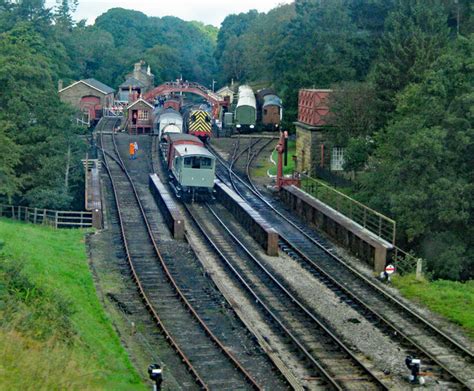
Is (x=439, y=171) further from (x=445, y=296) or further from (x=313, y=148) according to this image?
(x=313, y=148)

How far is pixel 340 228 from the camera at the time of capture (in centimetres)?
3206

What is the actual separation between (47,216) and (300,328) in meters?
18.0

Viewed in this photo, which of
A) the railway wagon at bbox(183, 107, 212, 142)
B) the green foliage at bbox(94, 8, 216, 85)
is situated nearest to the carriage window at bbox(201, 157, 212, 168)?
the railway wagon at bbox(183, 107, 212, 142)

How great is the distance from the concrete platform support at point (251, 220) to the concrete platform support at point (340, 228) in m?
2.53

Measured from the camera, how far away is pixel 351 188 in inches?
1588

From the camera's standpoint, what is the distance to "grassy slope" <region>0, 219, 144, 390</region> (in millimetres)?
13219

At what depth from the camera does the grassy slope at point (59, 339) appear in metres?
13.2

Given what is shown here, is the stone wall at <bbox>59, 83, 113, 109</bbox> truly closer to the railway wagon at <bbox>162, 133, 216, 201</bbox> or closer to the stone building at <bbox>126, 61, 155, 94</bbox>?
the stone building at <bbox>126, 61, 155, 94</bbox>

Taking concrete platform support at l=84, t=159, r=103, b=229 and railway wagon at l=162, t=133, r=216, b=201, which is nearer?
concrete platform support at l=84, t=159, r=103, b=229

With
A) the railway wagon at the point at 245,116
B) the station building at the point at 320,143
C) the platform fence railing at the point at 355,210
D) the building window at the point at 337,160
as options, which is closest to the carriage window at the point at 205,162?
the platform fence railing at the point at 355,210

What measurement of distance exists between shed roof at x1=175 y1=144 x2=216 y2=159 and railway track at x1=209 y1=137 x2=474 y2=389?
4.06m

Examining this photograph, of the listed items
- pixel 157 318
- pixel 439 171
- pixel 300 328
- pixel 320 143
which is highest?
pixel 320 143

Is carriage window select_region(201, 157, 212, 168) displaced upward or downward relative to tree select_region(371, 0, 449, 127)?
downward

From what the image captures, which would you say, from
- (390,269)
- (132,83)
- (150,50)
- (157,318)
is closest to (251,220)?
(390,269)
